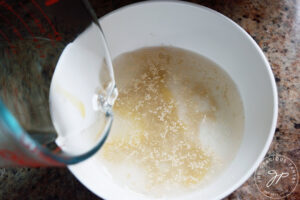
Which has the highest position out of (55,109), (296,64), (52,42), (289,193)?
(52,42)

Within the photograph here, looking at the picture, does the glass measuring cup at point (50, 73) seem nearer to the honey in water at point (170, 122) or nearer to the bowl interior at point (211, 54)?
the bowl interior at point (211, 54)

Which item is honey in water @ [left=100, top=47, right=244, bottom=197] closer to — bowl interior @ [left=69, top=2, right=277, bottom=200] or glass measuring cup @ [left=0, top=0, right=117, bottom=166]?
bowl interior @ [left=69, top=2, right=277, bottom=200]

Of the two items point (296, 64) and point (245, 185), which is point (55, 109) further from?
point (296, 64)

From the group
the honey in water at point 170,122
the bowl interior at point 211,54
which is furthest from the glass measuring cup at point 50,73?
the honey in water at point 170,122

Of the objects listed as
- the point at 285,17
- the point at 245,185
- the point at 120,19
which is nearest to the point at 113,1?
the point at 120,19

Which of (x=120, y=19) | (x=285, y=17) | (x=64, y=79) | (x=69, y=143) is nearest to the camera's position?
(x=69, y=143)

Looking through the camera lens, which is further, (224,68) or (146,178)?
(224,68)

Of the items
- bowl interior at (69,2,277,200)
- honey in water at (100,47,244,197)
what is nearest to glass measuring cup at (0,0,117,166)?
bowl interior at (69,2,277,200)
